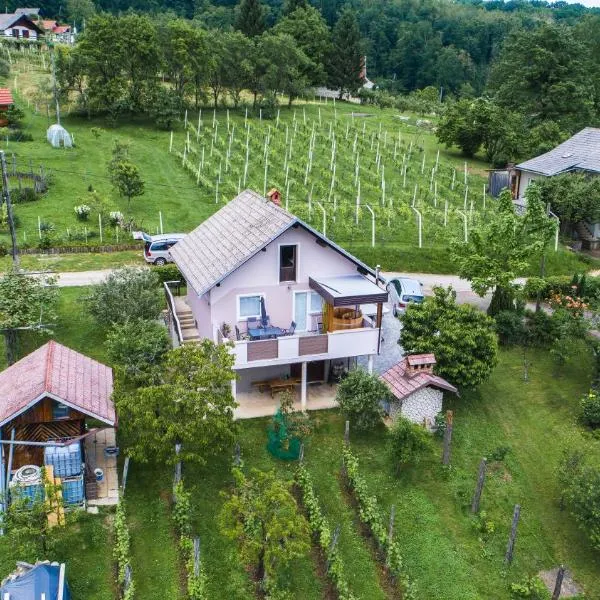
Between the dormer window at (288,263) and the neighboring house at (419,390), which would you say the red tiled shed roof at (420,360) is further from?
the dormer window at (288,263)

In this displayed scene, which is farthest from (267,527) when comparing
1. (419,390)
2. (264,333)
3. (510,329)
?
(510,329)

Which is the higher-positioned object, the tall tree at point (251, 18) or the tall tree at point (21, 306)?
the tall tree at point (251, 18)

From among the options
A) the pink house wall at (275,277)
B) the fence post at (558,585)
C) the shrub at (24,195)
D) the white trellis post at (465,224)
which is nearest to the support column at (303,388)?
the pink house wall at (275,277)

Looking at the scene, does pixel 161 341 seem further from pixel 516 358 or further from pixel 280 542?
pixel 516 358

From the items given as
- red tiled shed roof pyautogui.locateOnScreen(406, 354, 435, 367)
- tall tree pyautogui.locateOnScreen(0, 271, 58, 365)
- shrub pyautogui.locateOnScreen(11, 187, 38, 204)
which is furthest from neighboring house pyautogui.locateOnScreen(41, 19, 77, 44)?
red tiled shed roof pyautogui.locateOnScreen(406, 354, 435, 367)

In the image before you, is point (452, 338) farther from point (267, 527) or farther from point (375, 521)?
point (267, 527)
